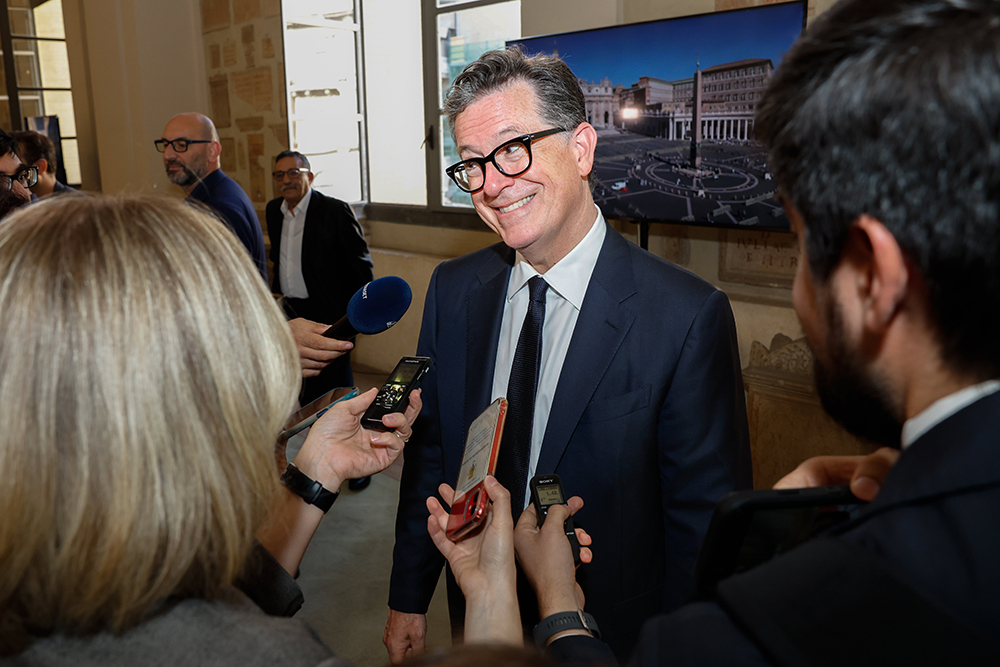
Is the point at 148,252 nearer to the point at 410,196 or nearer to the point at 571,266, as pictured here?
the point at 571,266

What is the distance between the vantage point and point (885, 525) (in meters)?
0.56

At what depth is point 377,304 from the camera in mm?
1620

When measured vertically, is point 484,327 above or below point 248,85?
below

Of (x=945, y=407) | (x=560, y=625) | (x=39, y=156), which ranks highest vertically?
(x=39, y=156)

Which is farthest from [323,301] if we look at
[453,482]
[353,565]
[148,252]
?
[148,252]

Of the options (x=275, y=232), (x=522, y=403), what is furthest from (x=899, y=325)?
(x=275, y=232)

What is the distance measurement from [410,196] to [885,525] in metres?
5.25

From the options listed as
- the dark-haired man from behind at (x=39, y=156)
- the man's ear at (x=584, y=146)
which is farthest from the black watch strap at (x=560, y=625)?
the dark-haired man from behind at (x=39, y=156)

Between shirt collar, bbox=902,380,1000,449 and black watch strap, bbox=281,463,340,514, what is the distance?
93 cm

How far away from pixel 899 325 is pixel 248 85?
19.2 feet

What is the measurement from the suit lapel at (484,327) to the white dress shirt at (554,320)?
3 centimetres

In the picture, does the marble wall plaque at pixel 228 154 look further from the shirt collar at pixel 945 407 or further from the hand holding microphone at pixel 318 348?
the shirt collar at pixel 945 407

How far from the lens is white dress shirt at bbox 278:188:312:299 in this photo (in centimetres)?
425

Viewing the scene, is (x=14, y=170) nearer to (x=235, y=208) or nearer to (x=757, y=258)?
(x=235, y=208)
